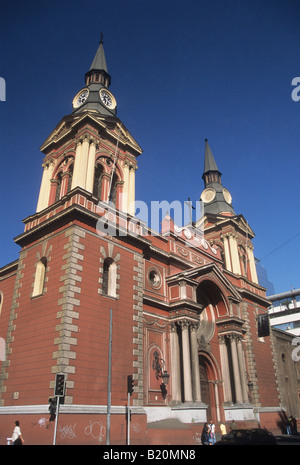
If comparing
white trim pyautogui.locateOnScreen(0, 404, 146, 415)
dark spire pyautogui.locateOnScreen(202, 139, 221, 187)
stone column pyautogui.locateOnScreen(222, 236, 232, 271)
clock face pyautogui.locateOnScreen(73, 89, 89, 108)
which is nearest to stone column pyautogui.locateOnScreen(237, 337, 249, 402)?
stone column pyautogui.locateOnScreen(222, 236, 232, 271)

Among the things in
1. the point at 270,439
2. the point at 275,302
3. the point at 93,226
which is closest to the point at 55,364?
the point at 93,226

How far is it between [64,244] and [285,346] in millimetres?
31457

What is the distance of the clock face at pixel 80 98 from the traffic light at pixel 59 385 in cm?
2228

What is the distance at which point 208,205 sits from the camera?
42.8m

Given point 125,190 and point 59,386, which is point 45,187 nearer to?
point 125,190

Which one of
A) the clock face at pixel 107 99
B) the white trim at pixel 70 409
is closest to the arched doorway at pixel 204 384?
the white trim at pixel 70 409

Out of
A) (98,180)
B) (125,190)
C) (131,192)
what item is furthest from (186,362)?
(98,180)

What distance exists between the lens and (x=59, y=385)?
1492cm

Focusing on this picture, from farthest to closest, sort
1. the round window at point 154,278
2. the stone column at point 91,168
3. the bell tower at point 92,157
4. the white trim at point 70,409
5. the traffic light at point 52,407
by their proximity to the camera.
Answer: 1. the round window at point 154,278
2. the bell tower at point 92,157
3. the stone column at point 91,168
4. the white trim at point 70,409
5. the traffic light at point 52,407

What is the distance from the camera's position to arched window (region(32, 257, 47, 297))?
833 inches

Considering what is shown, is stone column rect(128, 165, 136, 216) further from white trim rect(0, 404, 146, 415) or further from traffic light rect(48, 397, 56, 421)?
traffic light rect(48, 397, 56, 421)

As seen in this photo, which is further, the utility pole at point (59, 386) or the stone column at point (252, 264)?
the stone column at point (252, 264)

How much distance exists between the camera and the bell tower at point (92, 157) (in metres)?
24.6

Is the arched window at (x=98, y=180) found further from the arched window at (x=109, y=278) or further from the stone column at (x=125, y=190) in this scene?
the arched window at (x=109, y=278)
